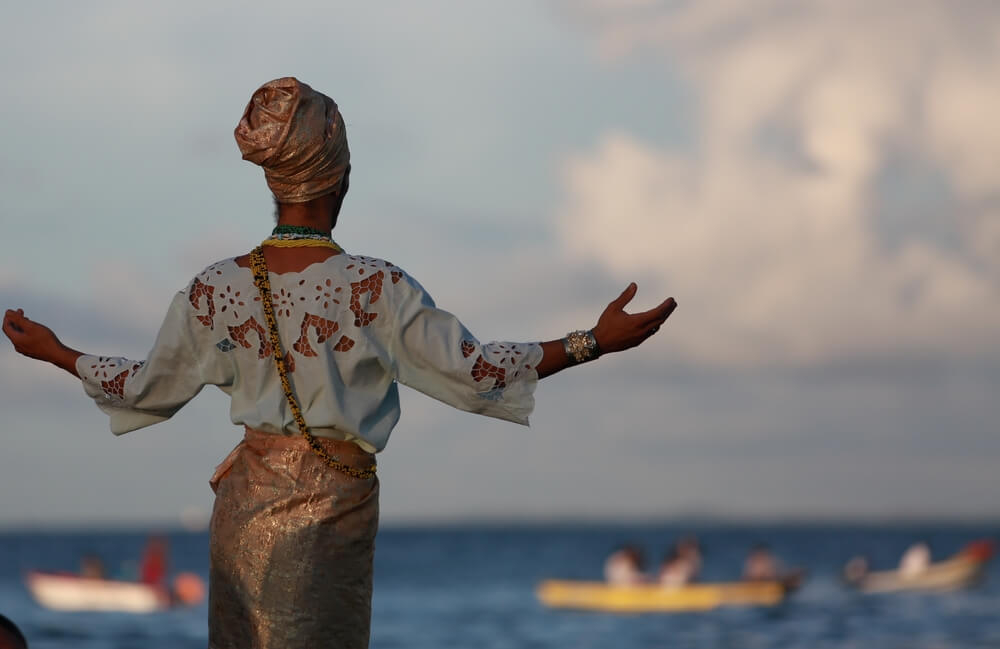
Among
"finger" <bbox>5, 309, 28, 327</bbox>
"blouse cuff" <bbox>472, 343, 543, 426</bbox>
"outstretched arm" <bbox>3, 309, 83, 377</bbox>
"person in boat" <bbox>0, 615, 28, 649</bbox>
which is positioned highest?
"finger" <bbox>5, 309, 28, 327</bbox>

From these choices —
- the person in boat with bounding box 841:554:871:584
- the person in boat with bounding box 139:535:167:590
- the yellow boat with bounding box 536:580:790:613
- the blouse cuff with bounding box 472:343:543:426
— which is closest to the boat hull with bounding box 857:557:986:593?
the person in boat with bounding box 841:554:871:584

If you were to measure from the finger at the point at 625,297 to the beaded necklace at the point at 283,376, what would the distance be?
0.70m

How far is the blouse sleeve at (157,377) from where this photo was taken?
11.6ft

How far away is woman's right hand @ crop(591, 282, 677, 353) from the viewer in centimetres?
335

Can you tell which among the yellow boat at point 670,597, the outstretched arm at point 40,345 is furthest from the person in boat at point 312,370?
the yellow boat at point 670,597

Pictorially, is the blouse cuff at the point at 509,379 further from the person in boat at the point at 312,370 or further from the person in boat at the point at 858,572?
the person in boat at the point at 858,572

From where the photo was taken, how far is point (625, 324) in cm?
337

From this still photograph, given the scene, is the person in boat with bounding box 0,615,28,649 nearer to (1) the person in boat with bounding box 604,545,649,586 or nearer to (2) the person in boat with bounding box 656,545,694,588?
(1) the person in boat with bounding box 604,545,649,586

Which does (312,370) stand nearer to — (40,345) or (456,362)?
(456,362)

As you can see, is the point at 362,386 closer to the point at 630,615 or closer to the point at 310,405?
the point at 310,405

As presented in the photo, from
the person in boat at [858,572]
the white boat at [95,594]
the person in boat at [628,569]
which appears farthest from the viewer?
the person in boat at [858,572]

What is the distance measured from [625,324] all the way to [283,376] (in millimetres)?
810

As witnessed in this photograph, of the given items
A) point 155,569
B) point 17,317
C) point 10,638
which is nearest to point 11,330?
point 17,317

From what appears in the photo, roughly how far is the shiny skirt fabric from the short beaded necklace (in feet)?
1.52
